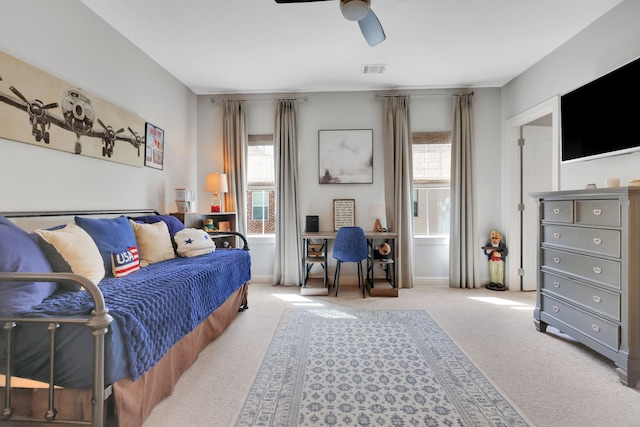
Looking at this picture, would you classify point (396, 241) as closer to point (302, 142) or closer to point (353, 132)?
point (353, 132)

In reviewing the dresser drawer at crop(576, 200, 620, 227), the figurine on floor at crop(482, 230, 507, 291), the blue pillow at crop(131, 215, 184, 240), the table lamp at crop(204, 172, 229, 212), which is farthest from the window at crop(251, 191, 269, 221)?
the dresser drawer at crop(576, 200, 620, 227)

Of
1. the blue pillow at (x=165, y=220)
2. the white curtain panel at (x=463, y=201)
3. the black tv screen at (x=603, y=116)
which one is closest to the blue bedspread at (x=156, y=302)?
the blue pillow at (x=165, y=220)

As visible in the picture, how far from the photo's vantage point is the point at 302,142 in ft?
13.8

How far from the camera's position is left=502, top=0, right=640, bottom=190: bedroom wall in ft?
7.29

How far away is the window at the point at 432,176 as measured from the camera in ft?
13.5

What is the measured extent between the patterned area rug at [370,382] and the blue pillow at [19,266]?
116 cm

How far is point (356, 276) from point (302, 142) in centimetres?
210

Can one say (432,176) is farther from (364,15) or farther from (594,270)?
(364,15)

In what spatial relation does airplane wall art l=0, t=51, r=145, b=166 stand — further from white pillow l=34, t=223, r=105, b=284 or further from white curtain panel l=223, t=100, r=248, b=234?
white curtain panel l=223, t=100, r=248, b=234

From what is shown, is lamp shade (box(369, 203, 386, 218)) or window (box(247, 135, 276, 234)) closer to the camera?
lamp shade (box(369, 203, 386, 218))

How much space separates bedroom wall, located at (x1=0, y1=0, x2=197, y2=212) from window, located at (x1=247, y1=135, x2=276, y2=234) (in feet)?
3.46

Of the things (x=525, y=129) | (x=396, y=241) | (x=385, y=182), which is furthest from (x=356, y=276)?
(x=525, y=129)

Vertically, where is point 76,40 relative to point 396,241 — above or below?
above

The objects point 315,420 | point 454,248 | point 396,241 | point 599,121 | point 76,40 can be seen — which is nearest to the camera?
point 315,420
